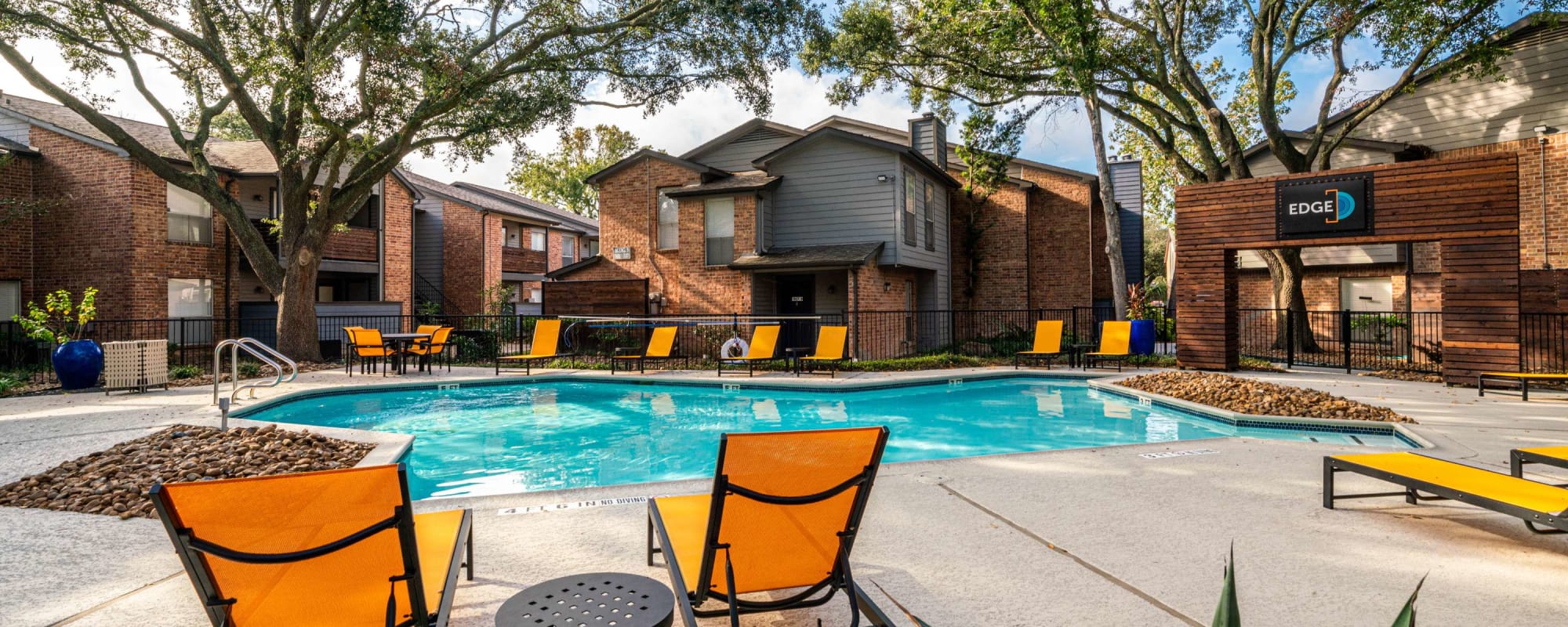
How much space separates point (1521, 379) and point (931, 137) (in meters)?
14.4

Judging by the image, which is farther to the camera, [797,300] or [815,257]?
[797,300]

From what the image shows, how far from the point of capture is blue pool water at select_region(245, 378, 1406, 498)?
22.4ft

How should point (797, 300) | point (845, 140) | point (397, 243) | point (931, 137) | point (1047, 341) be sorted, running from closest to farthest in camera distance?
point (1047, 341) < point (845, 140) < point (797, 300) < point (931, 137) < point (397, 243)

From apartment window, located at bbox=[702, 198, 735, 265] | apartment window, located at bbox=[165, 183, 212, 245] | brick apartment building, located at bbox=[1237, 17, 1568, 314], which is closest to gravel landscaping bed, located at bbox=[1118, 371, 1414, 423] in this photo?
brick apartment building, located at bbox=[1237, 17, 1568, 314]

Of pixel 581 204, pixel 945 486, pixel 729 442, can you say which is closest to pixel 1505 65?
pixel 945 486

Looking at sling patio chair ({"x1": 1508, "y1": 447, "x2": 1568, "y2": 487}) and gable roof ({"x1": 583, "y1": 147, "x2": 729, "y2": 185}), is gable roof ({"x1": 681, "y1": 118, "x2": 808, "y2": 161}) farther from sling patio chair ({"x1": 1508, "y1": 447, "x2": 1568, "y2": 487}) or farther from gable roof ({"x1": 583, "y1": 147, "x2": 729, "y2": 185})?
sling patio chair ({"x1": 1508, "y1": 447, "x2": 1568, "y2": 487})

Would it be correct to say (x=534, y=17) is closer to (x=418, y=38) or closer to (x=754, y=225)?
(x=418, y=38)

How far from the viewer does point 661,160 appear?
1908cm

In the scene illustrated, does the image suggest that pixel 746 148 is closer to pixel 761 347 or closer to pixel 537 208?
A: pixel 761 347

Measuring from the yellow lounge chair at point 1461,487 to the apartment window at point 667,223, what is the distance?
16.1 m

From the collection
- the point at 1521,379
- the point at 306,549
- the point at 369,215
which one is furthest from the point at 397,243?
the point at 1521,379

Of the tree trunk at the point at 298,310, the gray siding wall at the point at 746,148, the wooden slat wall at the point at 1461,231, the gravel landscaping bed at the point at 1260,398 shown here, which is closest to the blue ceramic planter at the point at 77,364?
the tree trunk at the point at 298,310

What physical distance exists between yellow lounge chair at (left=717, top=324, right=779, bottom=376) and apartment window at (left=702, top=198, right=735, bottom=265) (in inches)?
186

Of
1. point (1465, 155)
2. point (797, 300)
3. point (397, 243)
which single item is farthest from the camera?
point (397, 243)
